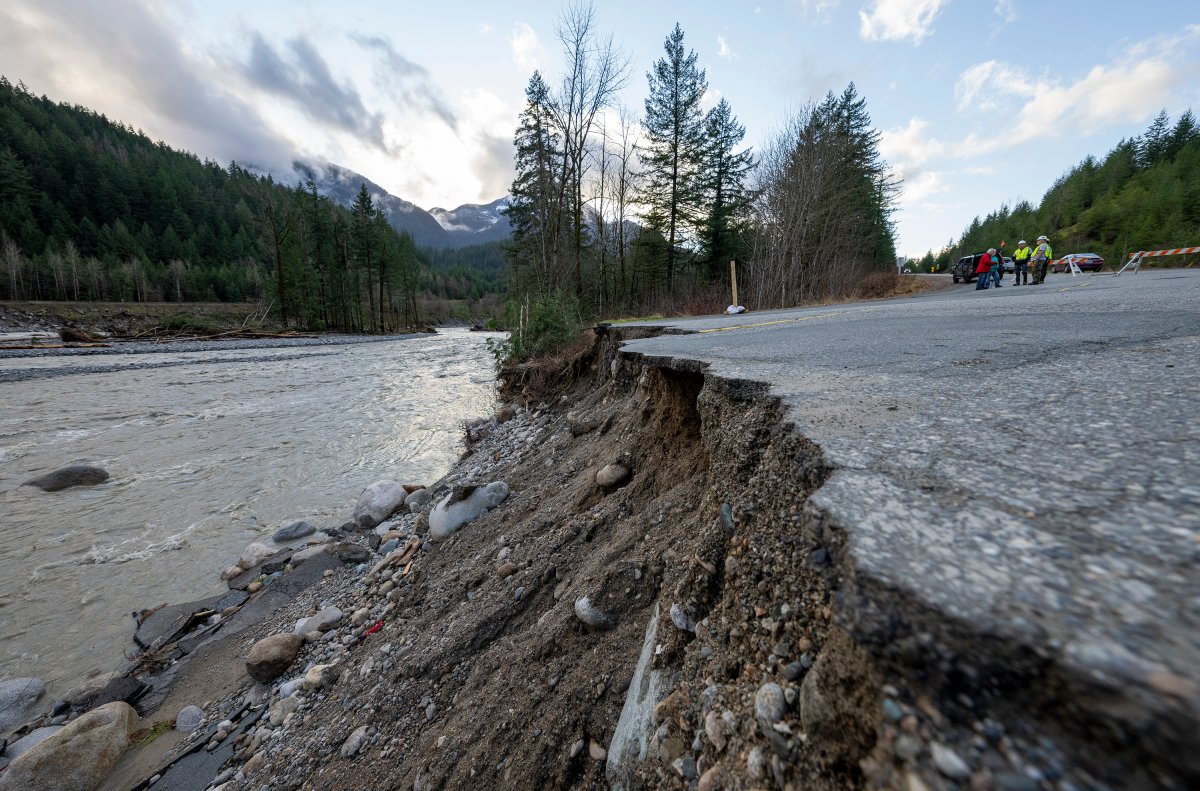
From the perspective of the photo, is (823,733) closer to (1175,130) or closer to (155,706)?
(155,706)

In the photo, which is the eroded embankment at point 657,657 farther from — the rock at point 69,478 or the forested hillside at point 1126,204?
the forested hillside at point 1126,204

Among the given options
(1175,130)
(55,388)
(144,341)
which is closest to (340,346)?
(144,341)

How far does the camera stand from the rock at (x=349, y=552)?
416cm

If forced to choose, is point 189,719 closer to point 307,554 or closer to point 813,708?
point 307,554

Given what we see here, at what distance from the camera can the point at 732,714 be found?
105 centimetres

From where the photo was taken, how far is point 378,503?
518 cm

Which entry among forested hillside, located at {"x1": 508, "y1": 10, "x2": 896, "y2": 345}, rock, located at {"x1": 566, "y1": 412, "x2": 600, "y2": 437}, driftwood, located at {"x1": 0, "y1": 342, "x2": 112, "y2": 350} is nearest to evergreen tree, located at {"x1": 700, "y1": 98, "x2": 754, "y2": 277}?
forested hillside, located at {"x1": 508, "y1": 10, "x2": 896, "y2": 345}

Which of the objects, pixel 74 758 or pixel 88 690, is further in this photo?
pixel 88 690

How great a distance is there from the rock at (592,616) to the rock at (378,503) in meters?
3.93

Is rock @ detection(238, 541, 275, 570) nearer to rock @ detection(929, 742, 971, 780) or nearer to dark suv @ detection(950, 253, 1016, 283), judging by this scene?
rock @ detection(929, 742, 971, 780)

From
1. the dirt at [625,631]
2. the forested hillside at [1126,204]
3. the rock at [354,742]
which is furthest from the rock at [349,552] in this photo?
the forested hillside at [1126,204]

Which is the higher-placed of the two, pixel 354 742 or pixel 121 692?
pixel 354 742

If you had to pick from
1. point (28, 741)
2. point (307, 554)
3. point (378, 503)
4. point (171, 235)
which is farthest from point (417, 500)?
point (171, 235)

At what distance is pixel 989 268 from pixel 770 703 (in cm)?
2111
